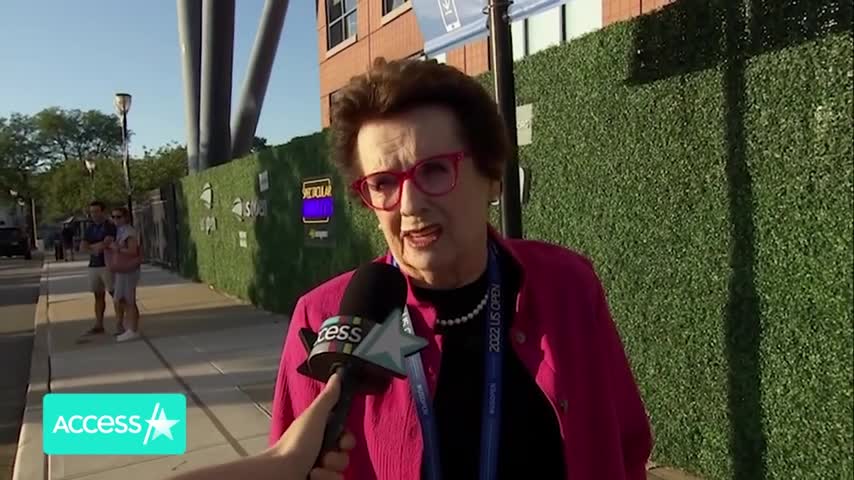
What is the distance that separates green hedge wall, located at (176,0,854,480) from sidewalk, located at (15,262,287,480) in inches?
101

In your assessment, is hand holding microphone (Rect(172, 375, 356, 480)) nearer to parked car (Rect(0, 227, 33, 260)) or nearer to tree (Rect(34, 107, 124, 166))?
parked car (Rect(0, 227, 33, 260))

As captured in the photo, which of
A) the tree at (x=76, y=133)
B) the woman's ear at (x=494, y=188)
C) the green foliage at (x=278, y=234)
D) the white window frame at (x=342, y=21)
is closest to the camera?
the woman's ear at (x=494, y=188)

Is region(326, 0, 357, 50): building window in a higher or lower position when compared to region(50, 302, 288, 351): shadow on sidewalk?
higher

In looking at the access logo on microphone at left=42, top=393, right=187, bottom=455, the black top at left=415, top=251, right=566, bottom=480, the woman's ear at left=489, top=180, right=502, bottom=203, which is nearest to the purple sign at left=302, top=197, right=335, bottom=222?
the access logo on microphone at left=42, top=393, right=187, bottom=455

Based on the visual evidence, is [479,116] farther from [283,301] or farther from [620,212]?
[283,301]

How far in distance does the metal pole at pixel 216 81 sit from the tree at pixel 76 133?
255 feet

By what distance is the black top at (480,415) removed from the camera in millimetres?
1833

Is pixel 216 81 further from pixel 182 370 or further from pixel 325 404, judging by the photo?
pixel 325 404

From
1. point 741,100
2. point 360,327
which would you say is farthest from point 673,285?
point 360,327

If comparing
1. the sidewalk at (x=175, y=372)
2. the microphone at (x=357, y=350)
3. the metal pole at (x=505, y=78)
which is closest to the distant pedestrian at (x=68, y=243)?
the sidewalk at (x=175, y=372)

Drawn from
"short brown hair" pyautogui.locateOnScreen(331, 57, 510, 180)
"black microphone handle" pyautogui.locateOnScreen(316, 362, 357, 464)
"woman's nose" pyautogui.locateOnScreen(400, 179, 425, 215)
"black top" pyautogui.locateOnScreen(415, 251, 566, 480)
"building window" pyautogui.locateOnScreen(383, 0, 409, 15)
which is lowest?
"black top" pyautogui.locateOnScreen(415, 251, 566, 480)

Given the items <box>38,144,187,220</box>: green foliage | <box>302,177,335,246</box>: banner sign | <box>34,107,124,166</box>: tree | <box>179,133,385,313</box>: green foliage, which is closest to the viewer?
<box>179,133,385,313</box>: green foliage

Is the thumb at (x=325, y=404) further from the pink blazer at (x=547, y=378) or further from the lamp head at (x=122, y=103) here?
the lamp head at (x=122, y=103)

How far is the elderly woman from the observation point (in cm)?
183
